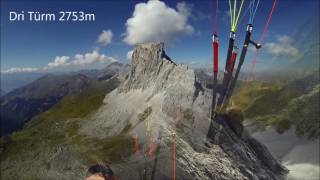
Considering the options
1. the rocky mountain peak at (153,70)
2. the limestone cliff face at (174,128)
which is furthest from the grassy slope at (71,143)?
the rocky mountain peak at (153,70)

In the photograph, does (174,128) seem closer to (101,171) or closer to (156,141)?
(156,141)

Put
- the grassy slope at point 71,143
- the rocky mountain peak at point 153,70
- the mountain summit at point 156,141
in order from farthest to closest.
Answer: the rocky mountain peak at point 153,70
the grassy slope at point 71,143
the mountain summit at point 156,141

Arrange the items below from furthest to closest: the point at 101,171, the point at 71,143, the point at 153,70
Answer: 1. the point at 153,70
2. the point at 71,143
3. the point at 101,171

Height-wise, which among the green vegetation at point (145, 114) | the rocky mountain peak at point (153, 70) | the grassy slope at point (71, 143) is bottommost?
the grassy slope at point (71, 143)

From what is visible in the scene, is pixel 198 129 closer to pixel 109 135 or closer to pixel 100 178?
pixel 109 135

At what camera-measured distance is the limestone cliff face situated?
77.4 meters

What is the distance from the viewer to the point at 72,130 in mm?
120375

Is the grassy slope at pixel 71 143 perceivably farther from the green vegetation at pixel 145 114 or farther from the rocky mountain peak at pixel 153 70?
the rocky mountain peak at pixel 153 70

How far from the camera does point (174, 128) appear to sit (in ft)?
289

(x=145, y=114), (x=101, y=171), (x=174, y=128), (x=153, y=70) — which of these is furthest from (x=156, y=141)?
(x=101, y=171)

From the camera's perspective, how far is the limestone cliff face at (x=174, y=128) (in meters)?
77.4

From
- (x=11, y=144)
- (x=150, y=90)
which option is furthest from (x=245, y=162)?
(x=11, y=144)

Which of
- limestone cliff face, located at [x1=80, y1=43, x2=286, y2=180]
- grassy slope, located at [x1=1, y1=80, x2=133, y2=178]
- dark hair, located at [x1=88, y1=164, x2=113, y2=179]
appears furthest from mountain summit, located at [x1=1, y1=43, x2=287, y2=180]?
dark hair, located at [x1=88, y1=164, x2=113, y2=179]

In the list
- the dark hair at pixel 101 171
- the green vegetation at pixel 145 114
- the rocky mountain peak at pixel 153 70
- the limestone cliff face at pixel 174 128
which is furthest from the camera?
the rocky mountain peak at pixel 153 70
